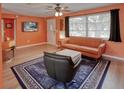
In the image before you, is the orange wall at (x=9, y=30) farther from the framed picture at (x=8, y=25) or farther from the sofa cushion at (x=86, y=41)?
the sofa cushion at (x=86, y=41)

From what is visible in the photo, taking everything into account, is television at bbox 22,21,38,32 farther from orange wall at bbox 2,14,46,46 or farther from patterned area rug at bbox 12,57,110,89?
patterned area rug at bbox 12,57,110,89

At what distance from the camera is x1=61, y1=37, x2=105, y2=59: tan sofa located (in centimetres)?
462

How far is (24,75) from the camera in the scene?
3.41 metres

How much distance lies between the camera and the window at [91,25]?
17.5 feet

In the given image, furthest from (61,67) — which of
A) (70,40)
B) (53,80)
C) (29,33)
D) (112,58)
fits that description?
(29,33)

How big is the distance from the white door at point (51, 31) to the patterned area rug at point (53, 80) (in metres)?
4.63

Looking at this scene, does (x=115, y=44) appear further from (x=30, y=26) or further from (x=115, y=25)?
(x=30, y=26)

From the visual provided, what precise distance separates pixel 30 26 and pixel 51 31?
4.71 ft

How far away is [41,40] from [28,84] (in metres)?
6.59

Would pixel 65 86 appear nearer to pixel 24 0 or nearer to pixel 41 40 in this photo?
pixel 24 0

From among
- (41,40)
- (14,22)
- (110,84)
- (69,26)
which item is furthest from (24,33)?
(110,84)

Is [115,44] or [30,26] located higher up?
[30,26]

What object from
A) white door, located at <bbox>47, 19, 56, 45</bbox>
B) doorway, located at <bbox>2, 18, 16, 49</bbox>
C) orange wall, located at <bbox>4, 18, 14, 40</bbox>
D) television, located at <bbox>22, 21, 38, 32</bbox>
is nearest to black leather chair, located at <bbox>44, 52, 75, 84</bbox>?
doorway, located at <bbox>2, 18, 16, 49</bbox>

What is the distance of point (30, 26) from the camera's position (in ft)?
27.3
